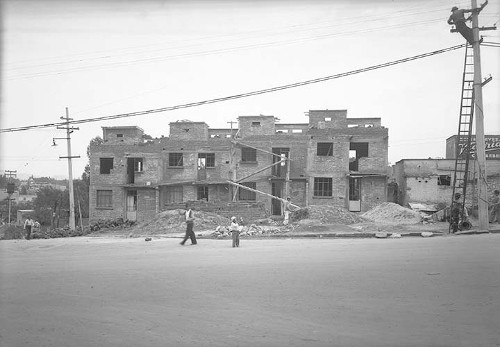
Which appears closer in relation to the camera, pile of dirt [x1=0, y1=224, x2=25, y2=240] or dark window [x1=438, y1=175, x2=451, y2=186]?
pile of dirt [x1=0, y1=224, x2=25, y2=240]

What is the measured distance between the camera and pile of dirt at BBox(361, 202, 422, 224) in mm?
23573

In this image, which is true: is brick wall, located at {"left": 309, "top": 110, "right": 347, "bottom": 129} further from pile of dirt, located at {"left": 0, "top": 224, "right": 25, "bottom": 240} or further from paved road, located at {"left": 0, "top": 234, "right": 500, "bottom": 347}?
paved road, located at {"left": 0, "top": 234, "right": 500, "bottom": 347}

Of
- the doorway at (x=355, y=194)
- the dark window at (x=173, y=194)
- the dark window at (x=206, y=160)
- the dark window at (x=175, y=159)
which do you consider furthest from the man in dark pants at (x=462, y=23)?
the dark window at (x=173, y=194)

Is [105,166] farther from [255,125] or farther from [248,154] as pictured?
[255,125]

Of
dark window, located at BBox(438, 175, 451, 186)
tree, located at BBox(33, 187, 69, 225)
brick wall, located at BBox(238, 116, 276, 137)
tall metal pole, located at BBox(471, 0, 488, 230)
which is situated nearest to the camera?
tall metal pole, located at BBox(471, 0, 488, 230)

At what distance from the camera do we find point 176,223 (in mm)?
25109

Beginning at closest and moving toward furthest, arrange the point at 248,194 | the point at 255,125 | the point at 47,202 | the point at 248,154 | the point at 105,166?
the point at 248,194 < the point at 255,125 < the point at 248,154 < the point at 105,166 < the point at 47,202

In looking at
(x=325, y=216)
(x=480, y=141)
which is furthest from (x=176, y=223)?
(x=480, y=141)

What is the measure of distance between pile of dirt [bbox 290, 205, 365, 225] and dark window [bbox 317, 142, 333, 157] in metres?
9.55

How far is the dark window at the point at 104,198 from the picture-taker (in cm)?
3681

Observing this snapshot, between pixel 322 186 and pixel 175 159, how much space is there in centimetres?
1227

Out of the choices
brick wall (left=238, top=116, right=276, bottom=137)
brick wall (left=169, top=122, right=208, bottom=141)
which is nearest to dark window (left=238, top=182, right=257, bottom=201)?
brick wall (left=238, top=116, right=276, bottom=137)

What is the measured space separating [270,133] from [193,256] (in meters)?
23.5

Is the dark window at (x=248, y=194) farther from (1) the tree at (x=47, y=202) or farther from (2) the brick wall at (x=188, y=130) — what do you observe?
(1) the tree at (x=47, y=202)
